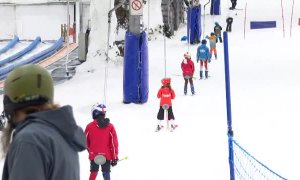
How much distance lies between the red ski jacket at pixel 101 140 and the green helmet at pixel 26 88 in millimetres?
4842

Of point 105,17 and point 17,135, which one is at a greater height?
point 105,17

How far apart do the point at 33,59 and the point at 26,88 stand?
22383mm

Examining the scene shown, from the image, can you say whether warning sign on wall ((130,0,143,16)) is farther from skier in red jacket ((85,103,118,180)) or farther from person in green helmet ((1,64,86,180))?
person in green helmet ((1,64,86,180))

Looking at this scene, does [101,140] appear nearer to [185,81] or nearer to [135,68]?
[135,68]

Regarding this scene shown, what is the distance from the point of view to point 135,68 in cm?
1375

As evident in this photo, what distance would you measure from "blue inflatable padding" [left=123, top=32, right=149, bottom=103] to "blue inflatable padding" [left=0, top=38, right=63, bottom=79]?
8.67 metres

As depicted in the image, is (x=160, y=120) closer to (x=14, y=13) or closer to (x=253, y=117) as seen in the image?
(x=253, y=117)

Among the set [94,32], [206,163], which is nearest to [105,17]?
[94,32]

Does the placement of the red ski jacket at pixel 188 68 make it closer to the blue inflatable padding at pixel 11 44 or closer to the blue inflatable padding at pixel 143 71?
the blue inflatable padding at pixel 143 71

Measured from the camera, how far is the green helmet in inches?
76.4

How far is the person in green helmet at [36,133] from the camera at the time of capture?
1.81 metres

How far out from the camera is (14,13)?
2994 centimetres

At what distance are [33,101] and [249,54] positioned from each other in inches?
818

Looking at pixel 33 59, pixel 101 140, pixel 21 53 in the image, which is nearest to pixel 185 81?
pixel 101 140
